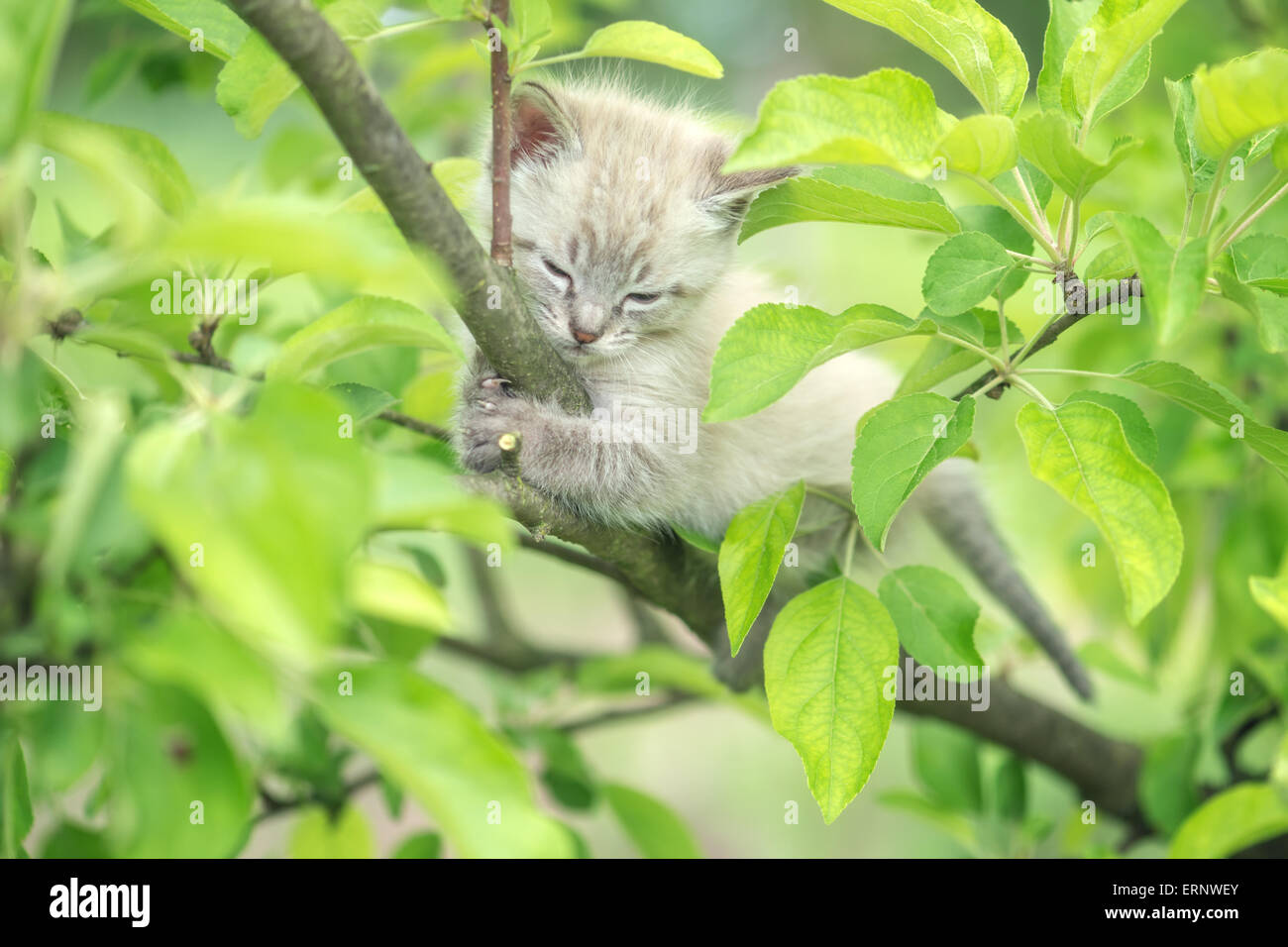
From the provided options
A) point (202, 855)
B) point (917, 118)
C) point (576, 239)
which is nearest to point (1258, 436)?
point (917, 118)

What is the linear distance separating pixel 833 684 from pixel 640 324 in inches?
43.6

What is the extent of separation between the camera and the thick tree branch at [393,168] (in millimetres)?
1004

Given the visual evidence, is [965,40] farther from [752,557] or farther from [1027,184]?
[752,557]

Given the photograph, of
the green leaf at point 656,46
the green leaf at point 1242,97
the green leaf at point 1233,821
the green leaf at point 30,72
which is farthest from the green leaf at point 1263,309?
the green leaf at point 30,72

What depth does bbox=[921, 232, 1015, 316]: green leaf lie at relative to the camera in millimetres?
1266

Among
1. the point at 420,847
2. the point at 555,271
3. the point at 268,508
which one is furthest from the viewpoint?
the point at 555,271

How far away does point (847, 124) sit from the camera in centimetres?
109

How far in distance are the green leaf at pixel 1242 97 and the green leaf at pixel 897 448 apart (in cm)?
39

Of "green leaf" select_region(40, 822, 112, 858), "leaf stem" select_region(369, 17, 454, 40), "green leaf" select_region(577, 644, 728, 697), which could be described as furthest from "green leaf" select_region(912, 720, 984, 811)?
"leaf stem" select_region(369, 17, 454, 40)

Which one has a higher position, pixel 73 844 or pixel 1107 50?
pixel 1107 50

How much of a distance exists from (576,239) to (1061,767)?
67.4 inches

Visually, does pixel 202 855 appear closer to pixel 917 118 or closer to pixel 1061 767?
pixel 917 118

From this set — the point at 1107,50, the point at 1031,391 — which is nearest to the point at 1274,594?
the point at 1031,391

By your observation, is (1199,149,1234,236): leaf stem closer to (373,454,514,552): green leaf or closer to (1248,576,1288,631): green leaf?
(1248,576,1288,631): green leaf
